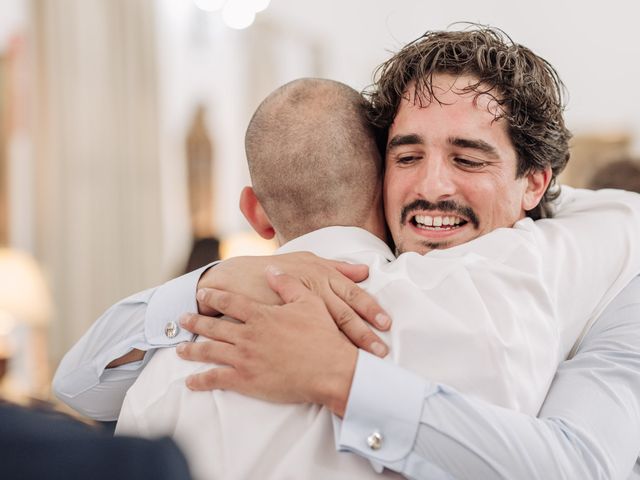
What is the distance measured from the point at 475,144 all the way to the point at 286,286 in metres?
0.50

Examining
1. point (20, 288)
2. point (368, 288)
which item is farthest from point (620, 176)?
point (20, 288)

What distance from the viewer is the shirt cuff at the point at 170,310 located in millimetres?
1466

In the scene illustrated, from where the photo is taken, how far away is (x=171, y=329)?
1.47 meters

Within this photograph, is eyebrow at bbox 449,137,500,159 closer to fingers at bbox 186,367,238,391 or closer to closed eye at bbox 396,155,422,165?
closed eye at bbox 396,155,422,165

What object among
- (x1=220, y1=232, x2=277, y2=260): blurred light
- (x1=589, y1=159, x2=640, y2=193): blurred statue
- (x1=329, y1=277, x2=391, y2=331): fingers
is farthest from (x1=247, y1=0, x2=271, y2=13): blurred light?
(x1=329, y1=277, x2=391, y2=331): fingers

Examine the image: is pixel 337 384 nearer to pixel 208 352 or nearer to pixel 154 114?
pixel 208 352

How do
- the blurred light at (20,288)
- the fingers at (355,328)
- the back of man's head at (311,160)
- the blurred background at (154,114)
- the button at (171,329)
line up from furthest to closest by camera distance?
the blurred background at (154,114) → the blurred light at (20,288) → the back of man's head at (311,160) → the button at (171,329) → the fingers at (355,328)

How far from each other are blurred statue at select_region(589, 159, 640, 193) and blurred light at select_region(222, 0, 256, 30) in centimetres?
340

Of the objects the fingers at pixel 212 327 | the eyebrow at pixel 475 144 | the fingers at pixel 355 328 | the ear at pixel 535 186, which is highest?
the eyebrow at pixel 475 144

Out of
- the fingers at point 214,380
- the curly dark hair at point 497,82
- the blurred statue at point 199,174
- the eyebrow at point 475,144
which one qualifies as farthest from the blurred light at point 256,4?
the fingers at point 214,380

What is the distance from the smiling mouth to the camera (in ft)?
5.34

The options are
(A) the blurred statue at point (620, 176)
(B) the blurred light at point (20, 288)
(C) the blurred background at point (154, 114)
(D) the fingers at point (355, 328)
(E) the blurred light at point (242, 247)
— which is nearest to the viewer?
(D) the fingers at point (355, 328)

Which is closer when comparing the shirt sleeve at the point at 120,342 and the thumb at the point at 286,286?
the thumb at the point at 286,286

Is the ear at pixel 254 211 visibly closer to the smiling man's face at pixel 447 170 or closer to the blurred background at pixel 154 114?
the smiling man's face at pixel 447 170
